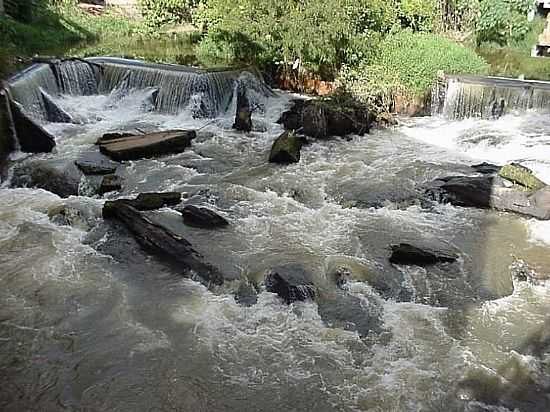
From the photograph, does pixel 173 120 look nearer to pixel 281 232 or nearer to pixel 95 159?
pixel 95 159

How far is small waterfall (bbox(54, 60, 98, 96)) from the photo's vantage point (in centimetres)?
1453

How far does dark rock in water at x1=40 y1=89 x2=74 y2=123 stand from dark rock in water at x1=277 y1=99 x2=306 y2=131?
495 cm

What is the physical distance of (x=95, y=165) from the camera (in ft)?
34.6

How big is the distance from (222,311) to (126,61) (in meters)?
11.5

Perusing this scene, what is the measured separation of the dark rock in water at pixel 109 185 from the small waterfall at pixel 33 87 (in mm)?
3759

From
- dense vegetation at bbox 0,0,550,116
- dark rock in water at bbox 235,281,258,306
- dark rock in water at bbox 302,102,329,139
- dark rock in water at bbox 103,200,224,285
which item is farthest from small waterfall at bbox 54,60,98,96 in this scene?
dark rock in water at bbox 235,281,258,306

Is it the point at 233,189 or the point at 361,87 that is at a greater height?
the point at 361,87

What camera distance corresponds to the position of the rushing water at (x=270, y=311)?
543cm

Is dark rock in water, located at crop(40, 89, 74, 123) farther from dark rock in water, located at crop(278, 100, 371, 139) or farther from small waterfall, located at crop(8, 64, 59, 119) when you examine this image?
dark rock in water, located at crop(278, 100, 371, 139)

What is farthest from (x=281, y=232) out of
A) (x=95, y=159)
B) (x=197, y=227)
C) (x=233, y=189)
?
(x=95, y=159)

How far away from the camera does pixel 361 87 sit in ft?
45.5

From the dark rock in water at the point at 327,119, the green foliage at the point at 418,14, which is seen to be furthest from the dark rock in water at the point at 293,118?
the green foliage at the point at 418,14

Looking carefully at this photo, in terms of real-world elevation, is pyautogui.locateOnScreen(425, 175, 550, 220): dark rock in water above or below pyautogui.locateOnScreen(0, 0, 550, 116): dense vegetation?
below

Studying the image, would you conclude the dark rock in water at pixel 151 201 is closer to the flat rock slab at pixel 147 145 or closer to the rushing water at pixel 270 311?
the rushing water at pixel 270 311
